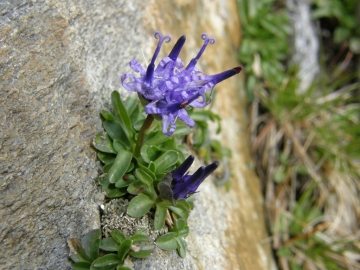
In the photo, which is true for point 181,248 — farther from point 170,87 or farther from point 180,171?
point 170,87

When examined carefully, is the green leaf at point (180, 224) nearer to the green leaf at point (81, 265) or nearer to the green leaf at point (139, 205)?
the green leaf at point (139, 205)

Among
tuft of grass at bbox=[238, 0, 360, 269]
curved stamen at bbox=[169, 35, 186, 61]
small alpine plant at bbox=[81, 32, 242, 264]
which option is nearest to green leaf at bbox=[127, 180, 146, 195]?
small alpine plant at bbox=[81, 32, 242, 264]

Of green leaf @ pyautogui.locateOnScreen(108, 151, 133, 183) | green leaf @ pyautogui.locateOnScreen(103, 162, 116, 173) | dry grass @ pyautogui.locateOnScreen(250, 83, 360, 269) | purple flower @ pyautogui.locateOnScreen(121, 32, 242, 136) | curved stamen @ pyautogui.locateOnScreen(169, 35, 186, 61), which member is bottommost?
dry grass @ pyautogui.locateOnScreen(250, 83, 360, 269)

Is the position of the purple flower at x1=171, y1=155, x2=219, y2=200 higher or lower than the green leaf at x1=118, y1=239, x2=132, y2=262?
higher

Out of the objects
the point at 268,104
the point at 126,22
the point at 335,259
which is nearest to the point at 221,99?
the point at 268,104

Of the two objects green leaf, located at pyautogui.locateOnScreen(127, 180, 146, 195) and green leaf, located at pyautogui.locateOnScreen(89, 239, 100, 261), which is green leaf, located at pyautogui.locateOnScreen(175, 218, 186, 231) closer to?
green leaf, located at pyautogui.locateOnScreen(127, 180, 146, 195)

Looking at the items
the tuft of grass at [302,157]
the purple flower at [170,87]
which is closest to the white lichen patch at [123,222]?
the purple flower at [170,87]

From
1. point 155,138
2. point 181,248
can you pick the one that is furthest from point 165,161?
point 181,248
